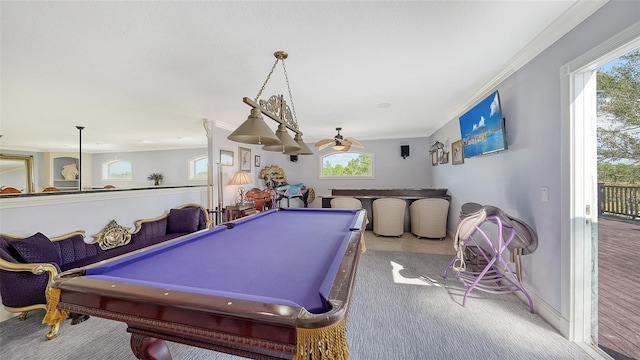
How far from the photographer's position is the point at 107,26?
68.3 inches

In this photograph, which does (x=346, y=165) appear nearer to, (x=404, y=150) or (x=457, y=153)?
(x=404, y=150)

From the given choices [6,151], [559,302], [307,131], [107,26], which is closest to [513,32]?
[559,302]

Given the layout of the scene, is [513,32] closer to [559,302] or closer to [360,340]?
[559,302]

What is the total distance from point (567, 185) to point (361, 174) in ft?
16.7

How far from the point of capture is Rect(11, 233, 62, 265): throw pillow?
78.4 inches

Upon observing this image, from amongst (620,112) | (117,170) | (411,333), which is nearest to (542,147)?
(620,112)

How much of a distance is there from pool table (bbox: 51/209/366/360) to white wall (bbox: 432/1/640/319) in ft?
5.54

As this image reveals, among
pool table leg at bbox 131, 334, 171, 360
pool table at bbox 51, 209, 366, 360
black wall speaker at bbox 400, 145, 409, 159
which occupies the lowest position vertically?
pool table leg at bbox 131, 334, 171, 360

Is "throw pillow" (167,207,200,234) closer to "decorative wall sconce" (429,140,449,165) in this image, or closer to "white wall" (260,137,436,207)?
"white wall" (260,137,436,207)

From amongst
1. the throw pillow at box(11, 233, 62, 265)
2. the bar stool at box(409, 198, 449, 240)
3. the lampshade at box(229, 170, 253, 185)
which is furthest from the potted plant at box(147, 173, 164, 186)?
the bar stool at box(409, 198, 449, 240)

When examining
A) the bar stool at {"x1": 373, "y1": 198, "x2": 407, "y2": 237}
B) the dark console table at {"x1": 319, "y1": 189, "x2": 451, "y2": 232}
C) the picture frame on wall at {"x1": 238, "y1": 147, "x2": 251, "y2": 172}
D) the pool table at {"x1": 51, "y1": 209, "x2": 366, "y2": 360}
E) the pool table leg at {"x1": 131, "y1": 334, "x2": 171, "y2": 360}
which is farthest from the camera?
the picture frame on wall at {"x1": 238, "y1": 147, "x2": 251, "y2": 172}

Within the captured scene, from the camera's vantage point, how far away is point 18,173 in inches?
297

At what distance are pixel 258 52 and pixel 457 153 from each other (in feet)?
11.8

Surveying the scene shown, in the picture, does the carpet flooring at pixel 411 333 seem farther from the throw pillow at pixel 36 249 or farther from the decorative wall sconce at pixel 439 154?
the decorative wall sconce at pixel 439 154
